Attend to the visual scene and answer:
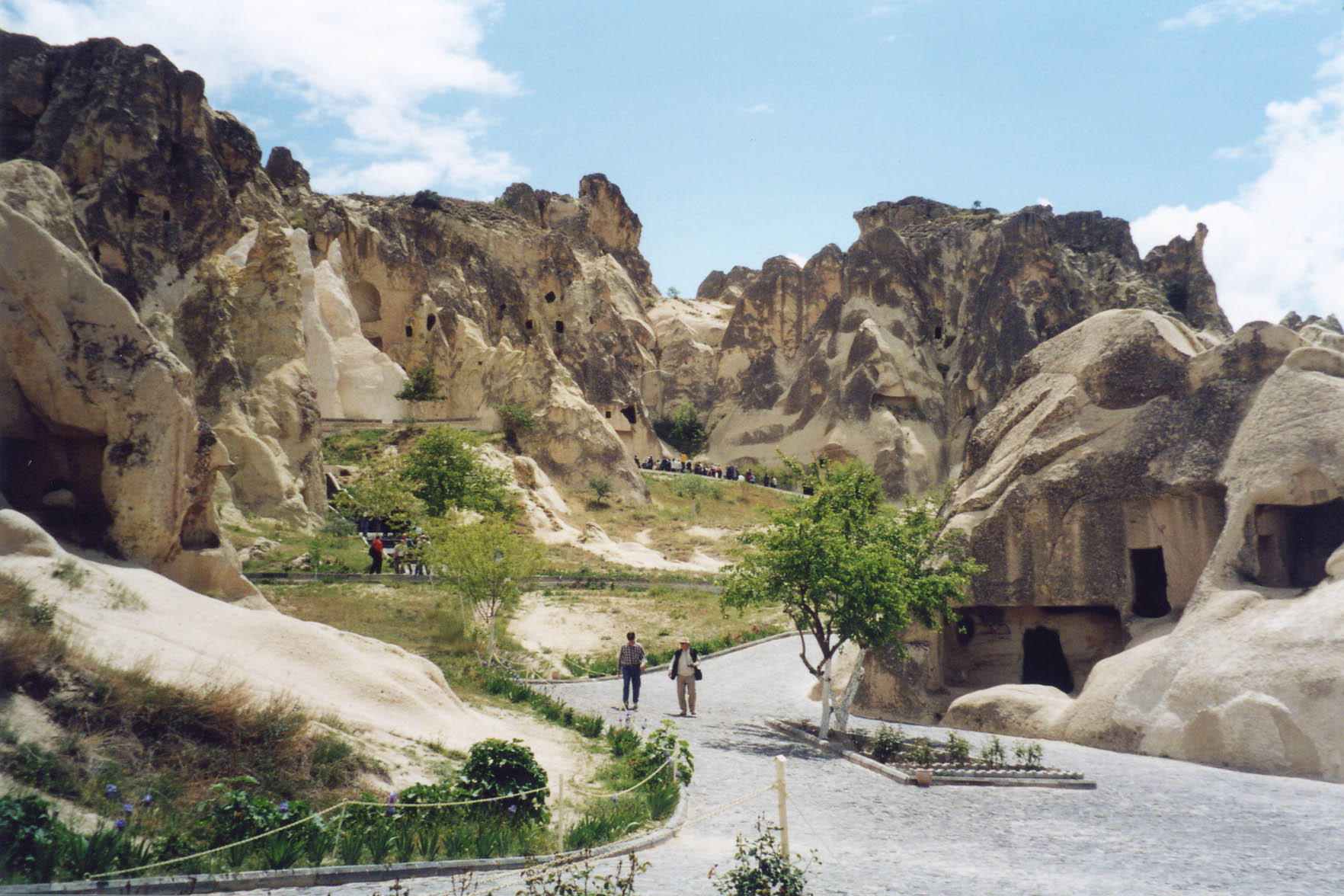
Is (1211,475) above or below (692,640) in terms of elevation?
above

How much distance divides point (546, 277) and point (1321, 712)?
2257 inches

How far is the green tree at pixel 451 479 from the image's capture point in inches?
1323

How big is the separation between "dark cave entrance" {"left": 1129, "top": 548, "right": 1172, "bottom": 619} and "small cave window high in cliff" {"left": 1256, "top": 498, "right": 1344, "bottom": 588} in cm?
246

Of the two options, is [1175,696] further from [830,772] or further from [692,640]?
[692,640]

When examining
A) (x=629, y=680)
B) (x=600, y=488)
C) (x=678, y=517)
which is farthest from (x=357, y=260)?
(x=629, y=680)

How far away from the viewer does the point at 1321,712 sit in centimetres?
1237

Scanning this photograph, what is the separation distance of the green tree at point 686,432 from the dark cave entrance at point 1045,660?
5021 cm

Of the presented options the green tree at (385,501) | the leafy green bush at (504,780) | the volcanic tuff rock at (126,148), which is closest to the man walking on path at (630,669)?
the leafy green bush at (504,780)

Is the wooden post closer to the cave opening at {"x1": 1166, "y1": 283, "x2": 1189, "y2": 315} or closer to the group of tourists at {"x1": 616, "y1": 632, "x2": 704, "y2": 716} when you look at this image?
the group of tourists at {"x1": 616, "y1": 632, "x2": 704, "y2": 716}

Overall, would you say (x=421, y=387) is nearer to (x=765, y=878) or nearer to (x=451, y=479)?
(x=451, y=479)

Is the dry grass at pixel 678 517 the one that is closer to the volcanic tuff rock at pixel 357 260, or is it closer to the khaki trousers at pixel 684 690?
the volcanic tuff rock at pixel 357 260

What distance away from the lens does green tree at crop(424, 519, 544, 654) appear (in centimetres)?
2188

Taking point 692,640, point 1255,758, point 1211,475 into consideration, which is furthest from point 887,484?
point 1255,758

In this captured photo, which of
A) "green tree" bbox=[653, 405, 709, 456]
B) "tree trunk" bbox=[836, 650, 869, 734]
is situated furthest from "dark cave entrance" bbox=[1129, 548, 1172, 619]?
"green tree" bbox=[653, 405, 709, 456]
